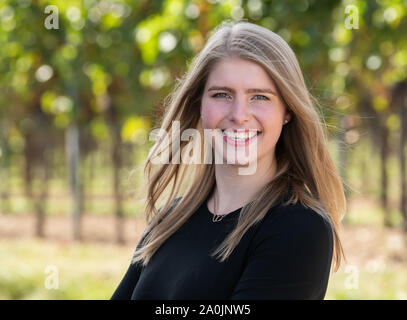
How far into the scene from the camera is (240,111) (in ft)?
5.50

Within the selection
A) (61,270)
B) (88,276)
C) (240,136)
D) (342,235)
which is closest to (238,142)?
(240,136)

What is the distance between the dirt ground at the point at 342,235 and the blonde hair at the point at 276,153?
4.45 meters

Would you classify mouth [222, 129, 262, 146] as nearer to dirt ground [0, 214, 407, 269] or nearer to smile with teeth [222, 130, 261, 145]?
smile with teeth [222, 130, 261, 145]

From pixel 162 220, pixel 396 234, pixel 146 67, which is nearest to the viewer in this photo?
pixel 162 220

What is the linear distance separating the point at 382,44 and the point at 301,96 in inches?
174

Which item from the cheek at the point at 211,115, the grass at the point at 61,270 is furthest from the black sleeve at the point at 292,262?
the grass at the point at 61,270

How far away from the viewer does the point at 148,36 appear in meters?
5.06

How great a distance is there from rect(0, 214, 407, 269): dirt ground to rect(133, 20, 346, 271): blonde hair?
4448 mm

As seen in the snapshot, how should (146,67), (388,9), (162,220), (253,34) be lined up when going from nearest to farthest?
(253,34) → (162,220) → (388,9) → (146,67)

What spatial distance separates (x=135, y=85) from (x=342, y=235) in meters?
4.24

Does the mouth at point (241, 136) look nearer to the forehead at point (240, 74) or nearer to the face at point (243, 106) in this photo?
the face at point (243, 106)

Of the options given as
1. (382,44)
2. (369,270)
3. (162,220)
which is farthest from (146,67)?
(162,220)

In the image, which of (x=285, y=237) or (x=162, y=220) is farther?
(x=162, y=220)

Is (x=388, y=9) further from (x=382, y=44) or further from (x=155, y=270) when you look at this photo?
(x=155, y=270)
